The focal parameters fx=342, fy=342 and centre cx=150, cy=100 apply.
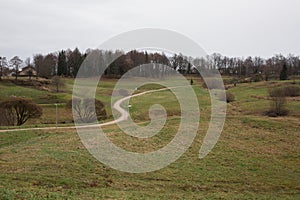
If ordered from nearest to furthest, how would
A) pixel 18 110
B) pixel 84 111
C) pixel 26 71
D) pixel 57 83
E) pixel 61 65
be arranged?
Answer: pixel 18 110
pixel 84 111
pixel 57 83
pixel 61 65
pixel 26 71

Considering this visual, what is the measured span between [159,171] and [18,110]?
91.8ft

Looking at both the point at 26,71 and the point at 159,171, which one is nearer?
the point at 159,171

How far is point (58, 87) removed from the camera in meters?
86.4

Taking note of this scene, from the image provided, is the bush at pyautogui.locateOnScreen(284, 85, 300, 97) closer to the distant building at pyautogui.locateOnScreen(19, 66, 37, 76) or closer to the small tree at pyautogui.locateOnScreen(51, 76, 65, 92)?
the small tree at pyautogui.locateOnScreen(51, 76, 65, 92)

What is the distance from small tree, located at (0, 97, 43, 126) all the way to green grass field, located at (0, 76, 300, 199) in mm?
12598

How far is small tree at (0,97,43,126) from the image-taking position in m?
42.6

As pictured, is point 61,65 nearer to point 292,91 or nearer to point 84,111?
point 292,91

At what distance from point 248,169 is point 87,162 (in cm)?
1133

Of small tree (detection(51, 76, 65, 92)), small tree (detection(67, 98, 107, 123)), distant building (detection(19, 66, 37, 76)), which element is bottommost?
small tree (detection(67, 98, 107, 123))

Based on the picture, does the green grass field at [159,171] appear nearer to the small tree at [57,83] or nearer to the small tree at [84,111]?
the small tree at [84,111]

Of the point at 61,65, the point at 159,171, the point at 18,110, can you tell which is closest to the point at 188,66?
the point at 61,65

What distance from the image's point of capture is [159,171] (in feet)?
70.7

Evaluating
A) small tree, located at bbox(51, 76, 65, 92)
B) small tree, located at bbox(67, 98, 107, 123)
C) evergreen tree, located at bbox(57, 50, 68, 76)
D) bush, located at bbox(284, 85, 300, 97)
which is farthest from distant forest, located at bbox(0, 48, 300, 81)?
small tree, located at bbox(67, 98, 107, 123)

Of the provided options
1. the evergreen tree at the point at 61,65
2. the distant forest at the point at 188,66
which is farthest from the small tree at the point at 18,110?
the evergreen tree at the point at 61,65
